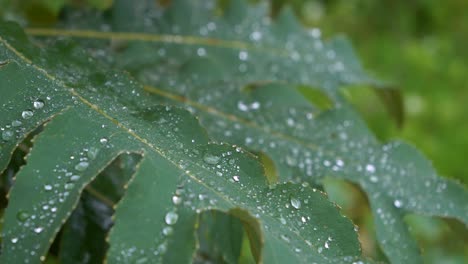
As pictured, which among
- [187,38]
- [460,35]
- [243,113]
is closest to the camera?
[243,113]

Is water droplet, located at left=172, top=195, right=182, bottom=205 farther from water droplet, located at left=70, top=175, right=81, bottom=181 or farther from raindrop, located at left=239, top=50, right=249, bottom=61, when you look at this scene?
raindrop, located at left=239, top=50, right=249, bottom=61

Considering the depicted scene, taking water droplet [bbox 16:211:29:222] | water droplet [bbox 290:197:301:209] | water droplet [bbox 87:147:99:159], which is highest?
water droplet [bbox 290:197:301:209]

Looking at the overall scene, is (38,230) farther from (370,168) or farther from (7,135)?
(370,168)

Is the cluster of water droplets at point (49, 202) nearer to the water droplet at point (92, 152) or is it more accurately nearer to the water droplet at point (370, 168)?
the water droplet at point (92, 152)

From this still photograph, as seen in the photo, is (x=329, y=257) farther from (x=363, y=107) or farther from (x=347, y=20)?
(x=347, y=20)

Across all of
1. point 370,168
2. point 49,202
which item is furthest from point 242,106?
point 49,202

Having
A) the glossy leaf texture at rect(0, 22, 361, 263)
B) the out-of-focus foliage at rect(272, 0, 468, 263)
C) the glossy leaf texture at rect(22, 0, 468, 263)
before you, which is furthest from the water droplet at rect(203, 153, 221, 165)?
the out-of-focus foliage at rect(272, 0, 468, 263)

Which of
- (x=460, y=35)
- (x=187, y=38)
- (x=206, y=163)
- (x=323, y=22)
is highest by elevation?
(x=460, y=35)

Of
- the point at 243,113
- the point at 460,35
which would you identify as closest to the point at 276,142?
the point at 243,113
